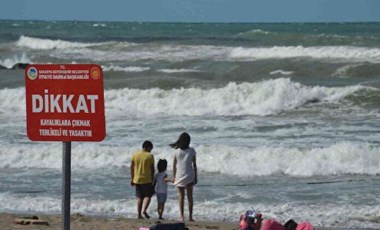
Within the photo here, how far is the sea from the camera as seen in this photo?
1207 centimetres

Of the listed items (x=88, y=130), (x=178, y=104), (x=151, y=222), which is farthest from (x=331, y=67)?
(x=88, y=130)

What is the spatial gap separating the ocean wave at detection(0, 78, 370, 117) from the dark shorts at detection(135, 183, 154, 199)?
40.7 ft

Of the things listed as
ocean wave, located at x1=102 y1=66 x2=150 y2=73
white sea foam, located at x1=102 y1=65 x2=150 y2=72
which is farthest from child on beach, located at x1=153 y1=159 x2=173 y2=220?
white sea foam, located at x1=102 y1=65 x2=150 y2=72

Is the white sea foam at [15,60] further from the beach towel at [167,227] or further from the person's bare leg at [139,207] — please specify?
the beach towel at [167,227]

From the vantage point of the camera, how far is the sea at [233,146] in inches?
475

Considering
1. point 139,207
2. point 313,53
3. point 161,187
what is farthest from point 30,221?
point 313,53

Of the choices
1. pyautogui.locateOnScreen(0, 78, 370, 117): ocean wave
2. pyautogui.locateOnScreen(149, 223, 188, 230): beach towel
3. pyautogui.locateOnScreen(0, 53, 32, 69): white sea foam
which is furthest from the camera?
pyautogui.locateOnScreen(0, 53, 32, 69): white sea foam

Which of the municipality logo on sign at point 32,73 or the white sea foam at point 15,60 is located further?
the white sea foam at point 15,60

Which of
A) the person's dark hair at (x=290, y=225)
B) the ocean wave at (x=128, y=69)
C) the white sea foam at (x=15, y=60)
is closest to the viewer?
the person's dark hair at (x=290, y=225)

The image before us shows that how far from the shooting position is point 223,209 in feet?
38.3

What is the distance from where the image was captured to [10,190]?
13148 millimetres

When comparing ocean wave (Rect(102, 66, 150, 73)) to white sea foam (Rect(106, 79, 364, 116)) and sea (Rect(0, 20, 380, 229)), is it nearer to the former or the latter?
sea (Rect(0, 20, 380, 229))

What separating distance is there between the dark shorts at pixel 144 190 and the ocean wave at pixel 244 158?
3494mm

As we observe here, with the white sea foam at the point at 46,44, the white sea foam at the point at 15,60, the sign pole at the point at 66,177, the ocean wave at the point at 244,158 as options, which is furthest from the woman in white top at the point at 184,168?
the white sea foam at the point at 46,44
